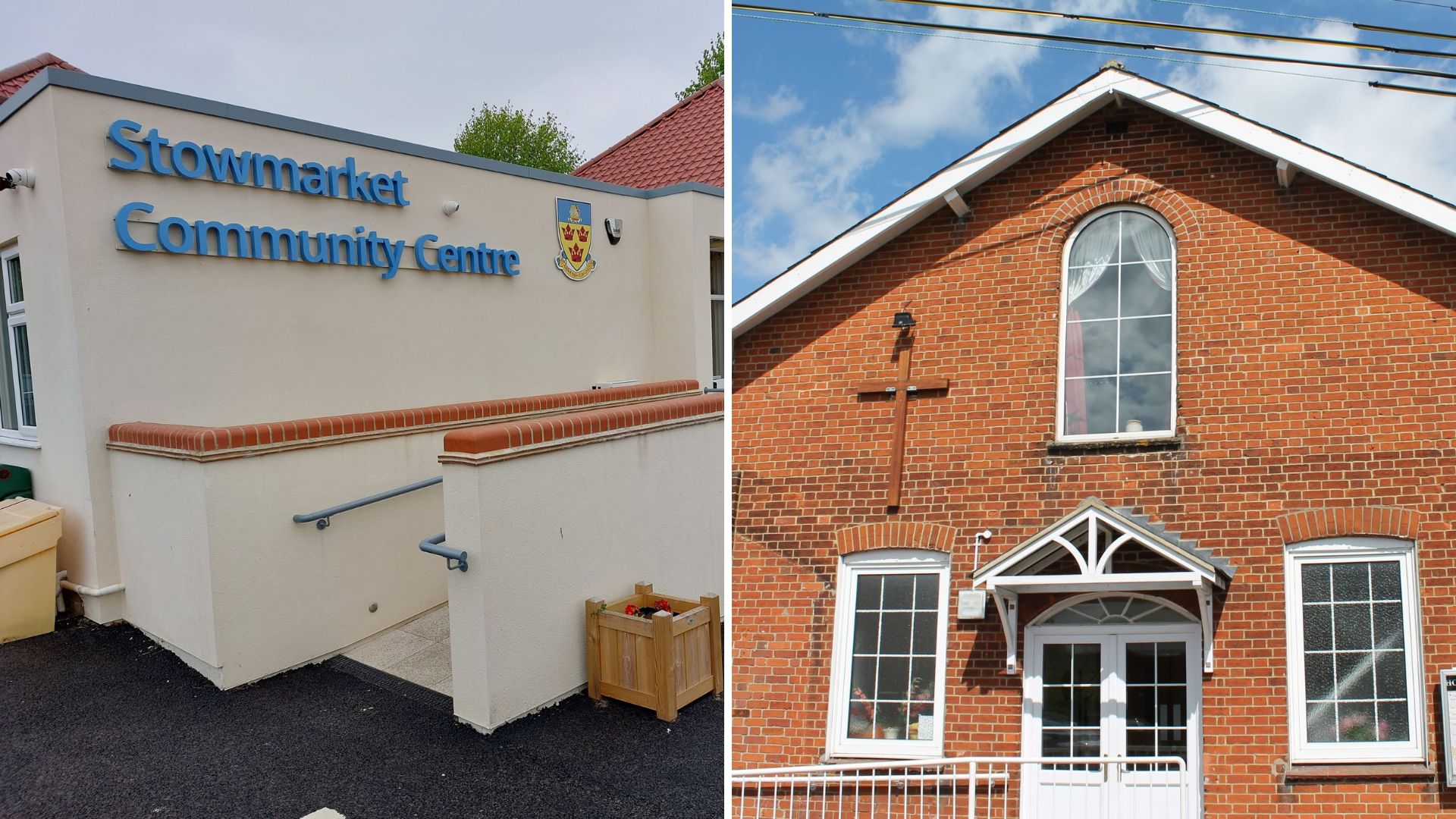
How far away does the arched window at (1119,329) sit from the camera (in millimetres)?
7371

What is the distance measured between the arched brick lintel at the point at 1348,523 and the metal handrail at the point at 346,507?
20.2 ft

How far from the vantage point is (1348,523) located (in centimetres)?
695

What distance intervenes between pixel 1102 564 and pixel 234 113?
7.86m

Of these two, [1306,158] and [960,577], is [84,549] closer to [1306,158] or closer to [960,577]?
[960,577]

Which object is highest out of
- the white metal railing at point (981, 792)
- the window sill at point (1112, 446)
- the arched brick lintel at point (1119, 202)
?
the arched brick lintel at point (1119, 202)

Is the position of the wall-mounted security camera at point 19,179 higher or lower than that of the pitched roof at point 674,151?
lower

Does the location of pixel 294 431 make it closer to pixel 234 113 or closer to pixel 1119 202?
pixel 234 113

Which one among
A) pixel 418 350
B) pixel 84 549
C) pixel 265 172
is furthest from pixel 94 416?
pixel 418 350

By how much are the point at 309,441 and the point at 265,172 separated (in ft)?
9.92

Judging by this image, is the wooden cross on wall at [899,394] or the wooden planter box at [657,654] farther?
the wooden cross on wall at [899,394]

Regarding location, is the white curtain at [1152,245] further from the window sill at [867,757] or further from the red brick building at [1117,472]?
the window sill at [867,757]

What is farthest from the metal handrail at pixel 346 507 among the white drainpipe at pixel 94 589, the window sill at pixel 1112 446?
the window sill at pixel 1112 446

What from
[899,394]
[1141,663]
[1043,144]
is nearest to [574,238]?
[899,394]

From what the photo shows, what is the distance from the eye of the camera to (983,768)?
7387 mm
